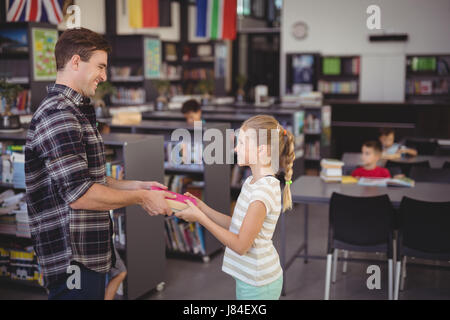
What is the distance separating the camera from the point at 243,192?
2066 mm

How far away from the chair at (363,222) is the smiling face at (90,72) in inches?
83.7

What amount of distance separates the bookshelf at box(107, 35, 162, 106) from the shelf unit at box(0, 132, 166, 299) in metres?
6.39

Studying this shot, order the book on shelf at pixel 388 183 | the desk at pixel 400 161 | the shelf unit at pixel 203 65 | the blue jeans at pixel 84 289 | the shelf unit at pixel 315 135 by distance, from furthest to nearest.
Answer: the shelf unit at pixel 203 65
the shelf unit at pixel 315 135
the desk at pixel 400 161
the book on shelf at pixel 388 183
the blue jeans at pixel 84 289

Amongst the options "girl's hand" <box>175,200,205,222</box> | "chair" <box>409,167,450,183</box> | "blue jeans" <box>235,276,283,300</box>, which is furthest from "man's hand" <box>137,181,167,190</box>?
"chair" <box>409,167,450,183</box>

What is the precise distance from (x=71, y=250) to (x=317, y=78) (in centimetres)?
1138

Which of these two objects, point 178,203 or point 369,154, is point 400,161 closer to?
point 369,154

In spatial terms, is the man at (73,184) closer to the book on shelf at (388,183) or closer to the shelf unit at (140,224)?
the shelf unit at (140,224)

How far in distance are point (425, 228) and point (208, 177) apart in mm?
2083

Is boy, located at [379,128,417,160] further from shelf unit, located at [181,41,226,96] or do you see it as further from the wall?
shelf unit, located at [181,41,226,96]

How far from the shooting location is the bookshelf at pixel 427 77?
38.4 feet

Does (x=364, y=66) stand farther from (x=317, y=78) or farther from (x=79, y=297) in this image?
(x=79, y=297)

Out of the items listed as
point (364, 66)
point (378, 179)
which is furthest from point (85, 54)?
point (364, 66)

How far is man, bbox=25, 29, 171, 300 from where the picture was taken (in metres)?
1.92

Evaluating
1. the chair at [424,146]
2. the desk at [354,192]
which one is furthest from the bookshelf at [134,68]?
the desk at [354,192]
